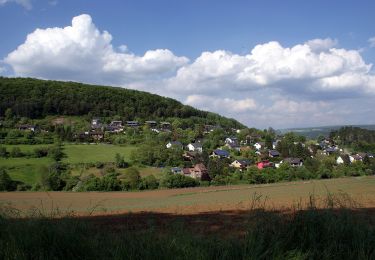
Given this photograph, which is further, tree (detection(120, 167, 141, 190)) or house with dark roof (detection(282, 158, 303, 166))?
house with dark roof (detection(282, 158, 303, 166))

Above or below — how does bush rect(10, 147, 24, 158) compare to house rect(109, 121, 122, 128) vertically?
below

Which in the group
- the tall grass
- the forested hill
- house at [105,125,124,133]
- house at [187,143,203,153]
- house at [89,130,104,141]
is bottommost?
house at [187,143,203,153]

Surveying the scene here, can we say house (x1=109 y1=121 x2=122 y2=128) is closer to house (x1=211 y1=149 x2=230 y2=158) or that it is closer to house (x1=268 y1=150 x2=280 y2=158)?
house (x1=211 y1=149 x2=230 y2=158)

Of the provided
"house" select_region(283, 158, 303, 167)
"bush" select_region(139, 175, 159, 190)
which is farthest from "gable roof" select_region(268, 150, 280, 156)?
"bush" select_region(139, 175, 159, 190)

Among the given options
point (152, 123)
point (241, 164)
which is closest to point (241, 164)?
point (241, 164)

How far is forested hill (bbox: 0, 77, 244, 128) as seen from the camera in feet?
483

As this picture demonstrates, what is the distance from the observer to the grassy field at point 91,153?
268 feet

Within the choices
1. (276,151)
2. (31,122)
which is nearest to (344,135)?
(276,151)

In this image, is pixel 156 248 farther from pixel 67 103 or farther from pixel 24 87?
pixel 24 87

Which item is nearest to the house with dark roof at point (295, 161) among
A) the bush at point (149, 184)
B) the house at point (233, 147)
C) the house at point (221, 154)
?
the house at point (221, 154)

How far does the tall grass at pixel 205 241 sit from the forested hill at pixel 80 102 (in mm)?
144893

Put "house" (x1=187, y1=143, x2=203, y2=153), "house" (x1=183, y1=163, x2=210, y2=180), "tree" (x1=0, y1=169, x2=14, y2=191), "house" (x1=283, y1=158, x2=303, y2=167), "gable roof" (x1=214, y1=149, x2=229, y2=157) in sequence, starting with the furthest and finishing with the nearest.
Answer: "house" (x1=187, y1=143, x2=203, y2=153), "gable roof" (x1=214, y1=149, x2=229, y2=157), "house" (x1=283, y1=158, x2=303, y2=167), "house" (x1=183, y1=163, x2=210, y2=180), "tree" (x1=0, y1=169, x2=14, y2=191)

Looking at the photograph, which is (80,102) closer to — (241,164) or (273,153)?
(273,153)

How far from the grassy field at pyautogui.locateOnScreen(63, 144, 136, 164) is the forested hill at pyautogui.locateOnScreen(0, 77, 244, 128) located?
183 ft
